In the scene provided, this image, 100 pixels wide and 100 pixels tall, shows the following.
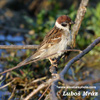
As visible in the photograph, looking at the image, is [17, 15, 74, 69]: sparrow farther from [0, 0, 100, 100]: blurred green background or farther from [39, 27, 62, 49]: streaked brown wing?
[0, 0, 100, 100]: blurred green background

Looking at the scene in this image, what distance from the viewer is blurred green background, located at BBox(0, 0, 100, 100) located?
169 inches

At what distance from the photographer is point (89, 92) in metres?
3.92

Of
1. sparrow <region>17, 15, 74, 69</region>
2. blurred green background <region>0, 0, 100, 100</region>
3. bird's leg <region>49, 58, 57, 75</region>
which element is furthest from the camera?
blurred green background <region>0, 0, 100, 100</region>

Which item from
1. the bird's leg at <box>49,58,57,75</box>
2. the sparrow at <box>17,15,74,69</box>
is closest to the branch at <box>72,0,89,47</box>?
the sparrow at <box>17,15,74,69</box>

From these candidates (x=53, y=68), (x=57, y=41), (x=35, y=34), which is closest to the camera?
(x=53, y=68)

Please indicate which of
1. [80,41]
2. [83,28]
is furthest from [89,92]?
[83,28]

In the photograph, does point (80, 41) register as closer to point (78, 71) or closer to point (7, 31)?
point (78, 71)

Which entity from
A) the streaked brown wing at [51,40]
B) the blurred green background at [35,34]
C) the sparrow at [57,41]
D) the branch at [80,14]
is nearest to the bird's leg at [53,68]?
the sparrow at [57,41]

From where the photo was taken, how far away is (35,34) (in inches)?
237

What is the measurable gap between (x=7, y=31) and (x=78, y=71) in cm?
292

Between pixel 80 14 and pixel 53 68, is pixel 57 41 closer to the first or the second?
pixel 80 14

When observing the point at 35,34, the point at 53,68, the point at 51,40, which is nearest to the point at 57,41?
the point at 51,40

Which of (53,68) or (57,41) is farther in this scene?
(57,41)

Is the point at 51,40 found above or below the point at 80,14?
below
